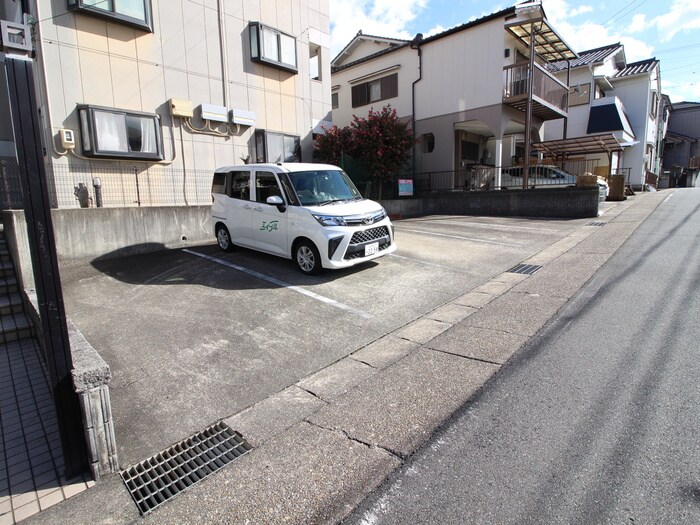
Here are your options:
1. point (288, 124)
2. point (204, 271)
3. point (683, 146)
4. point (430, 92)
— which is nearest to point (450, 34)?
point (430, 92)

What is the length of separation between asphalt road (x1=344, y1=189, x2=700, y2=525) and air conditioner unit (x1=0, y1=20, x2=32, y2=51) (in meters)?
3.14

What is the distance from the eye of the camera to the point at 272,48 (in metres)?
12.3

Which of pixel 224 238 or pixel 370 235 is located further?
pixel 224 238

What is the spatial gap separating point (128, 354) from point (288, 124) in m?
10.8

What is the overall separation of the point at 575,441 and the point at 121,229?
8.99 metres

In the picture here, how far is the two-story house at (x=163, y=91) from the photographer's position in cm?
852

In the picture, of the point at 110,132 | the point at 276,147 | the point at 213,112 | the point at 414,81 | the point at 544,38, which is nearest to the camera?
the point at 110,132

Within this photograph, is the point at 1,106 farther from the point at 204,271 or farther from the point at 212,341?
the point at 212,341

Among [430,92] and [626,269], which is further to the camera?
[430,92]

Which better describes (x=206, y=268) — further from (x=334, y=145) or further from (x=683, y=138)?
(x=683, y=138)

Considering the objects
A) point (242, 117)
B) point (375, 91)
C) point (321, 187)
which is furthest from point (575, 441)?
point (375, 91)

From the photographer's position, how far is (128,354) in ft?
13.4

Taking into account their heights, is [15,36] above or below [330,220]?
above

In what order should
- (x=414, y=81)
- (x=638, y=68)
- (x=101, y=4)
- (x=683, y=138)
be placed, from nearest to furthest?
(x=101, y=4) < (x=414, y=81) < (x=638, y=68) < (x=683, y=138)
